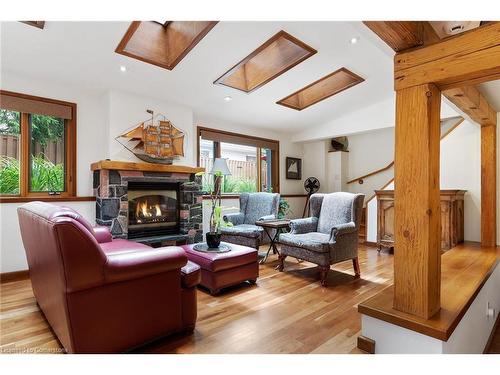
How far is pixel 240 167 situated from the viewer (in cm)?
587

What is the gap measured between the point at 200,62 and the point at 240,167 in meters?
2.68

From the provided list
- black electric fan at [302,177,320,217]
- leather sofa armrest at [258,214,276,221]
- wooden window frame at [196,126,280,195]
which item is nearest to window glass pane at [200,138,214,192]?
wooden window frame at [196,126,280,195]

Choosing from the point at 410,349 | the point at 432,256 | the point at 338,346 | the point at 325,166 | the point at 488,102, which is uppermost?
the point at 488,102

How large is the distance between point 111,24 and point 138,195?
2.29m

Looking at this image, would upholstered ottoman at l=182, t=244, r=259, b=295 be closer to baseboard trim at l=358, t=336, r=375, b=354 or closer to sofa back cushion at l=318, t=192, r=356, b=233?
sofa back cushion at l=318, t=192, r=356, b=233

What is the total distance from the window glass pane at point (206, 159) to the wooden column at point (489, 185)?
12.8ft

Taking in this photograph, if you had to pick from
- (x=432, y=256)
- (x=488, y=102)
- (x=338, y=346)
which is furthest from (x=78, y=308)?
(x=488, y=102)

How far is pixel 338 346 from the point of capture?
6.09 feet

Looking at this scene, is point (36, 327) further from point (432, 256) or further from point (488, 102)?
point (488, 102)

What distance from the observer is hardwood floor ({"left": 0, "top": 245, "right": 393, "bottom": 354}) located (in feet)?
6.05

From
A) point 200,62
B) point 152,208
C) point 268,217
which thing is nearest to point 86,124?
point 152,208

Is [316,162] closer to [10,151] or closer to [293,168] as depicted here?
[293,168]

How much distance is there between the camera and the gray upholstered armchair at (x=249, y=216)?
4066mm
